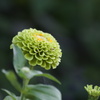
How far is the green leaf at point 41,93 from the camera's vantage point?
0.78 m

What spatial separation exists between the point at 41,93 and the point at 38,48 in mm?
117

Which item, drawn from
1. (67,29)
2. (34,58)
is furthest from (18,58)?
(67,29)

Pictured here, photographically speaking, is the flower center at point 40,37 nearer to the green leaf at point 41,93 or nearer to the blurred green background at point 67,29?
the green leaf at point 41,93

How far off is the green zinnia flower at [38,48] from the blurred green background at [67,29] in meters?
1.71

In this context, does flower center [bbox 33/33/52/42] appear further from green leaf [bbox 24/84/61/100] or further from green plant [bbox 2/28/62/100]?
green leaf [bbox 24/84/61/100]

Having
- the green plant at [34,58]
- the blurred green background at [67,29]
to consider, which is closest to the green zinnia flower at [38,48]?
the green plant at [34,58]

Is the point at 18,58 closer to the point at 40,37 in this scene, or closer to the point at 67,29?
the point at 40,37

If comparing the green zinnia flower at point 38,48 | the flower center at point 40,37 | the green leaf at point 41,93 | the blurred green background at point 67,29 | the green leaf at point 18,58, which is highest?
the blurred green background at point 67,29

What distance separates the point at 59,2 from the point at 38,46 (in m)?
1.93

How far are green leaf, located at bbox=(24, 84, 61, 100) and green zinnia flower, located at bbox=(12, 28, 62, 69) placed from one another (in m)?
0.06

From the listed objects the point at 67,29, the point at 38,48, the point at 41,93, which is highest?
the point at 67,29

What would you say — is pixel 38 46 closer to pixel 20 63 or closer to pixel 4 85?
pixel 20 63

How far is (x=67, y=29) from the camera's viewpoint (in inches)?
112

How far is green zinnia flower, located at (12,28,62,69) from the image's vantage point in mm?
850
